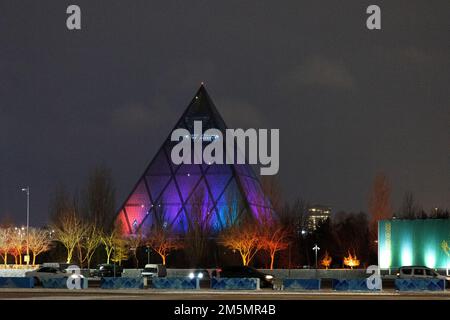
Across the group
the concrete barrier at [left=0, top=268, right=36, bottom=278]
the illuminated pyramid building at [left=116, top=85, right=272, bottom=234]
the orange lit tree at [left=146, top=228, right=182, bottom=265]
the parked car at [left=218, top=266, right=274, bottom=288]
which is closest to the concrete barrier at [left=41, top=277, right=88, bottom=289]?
the parked car at [left=218, top=266, right=274, bottom=288]

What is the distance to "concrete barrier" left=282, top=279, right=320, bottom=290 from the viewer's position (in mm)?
46625

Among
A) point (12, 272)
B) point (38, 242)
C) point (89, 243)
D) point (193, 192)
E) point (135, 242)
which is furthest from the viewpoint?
point (193, 192)

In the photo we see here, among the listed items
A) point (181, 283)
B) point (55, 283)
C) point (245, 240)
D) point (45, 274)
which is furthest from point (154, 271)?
point (245, 240)

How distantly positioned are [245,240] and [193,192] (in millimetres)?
18274

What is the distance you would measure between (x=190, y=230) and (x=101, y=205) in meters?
10.9

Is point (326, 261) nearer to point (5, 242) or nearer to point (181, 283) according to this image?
point (5, 242)

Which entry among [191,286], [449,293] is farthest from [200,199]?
[449,293]

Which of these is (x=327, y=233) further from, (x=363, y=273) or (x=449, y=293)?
(x=449, y=293)

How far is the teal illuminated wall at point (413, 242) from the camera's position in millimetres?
65500

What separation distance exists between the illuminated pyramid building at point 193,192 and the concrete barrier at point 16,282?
3845 cm

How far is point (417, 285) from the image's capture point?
4631 cm

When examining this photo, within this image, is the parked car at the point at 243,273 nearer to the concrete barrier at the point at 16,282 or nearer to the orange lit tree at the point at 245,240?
the concrete barrier at the point at 16,282

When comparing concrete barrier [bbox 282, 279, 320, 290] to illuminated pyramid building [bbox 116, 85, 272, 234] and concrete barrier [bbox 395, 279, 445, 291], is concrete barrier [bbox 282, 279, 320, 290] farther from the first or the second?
illuminated pyramid building [bbox 116, 85, 272, 234]

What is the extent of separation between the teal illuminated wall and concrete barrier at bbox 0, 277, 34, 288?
30264 millimetres
